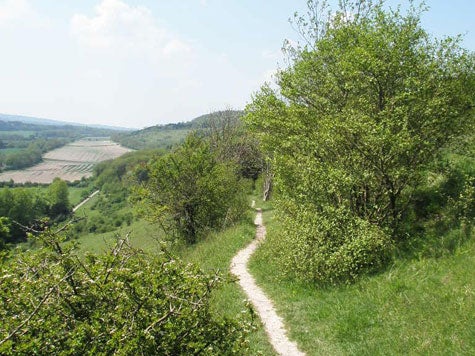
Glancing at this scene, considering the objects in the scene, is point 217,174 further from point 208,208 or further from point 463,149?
point 463,149

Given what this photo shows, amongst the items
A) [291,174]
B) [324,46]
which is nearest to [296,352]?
[291,174]

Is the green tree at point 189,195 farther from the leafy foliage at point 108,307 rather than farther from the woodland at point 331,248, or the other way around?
the leafy foliage at point 108,307

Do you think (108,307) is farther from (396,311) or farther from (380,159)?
(380,159)

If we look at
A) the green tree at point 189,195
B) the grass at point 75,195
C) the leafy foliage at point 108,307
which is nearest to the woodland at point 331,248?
the leafy foliage at point 108,307

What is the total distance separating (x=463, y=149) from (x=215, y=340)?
1462 cm

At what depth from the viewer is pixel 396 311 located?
10.8 metres

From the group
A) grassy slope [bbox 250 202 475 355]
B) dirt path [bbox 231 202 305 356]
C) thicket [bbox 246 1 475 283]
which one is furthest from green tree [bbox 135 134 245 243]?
grassy slope [bbox 250 202 475 355]

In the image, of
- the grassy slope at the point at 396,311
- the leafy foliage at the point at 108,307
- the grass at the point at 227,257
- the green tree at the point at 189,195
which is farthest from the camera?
the green tree at the point at 189,195

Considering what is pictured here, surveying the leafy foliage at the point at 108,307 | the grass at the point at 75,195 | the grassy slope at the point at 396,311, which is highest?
the leafy foliage at the point at 108,307

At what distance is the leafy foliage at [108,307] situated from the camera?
5180 millimetres

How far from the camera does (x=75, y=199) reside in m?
149

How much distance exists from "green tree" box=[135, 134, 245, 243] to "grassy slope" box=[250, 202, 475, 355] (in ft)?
58.5

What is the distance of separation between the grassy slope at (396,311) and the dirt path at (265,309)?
1.03ft

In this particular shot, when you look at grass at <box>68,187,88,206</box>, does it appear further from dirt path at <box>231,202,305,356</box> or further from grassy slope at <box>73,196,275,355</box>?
dirt path at <box>231,202,305,356</box>
